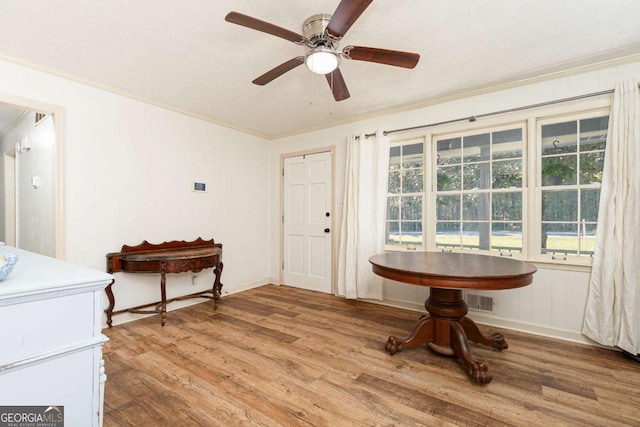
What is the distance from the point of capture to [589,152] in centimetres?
265

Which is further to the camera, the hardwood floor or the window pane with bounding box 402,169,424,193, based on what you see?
the window pane with bounding box 402,169,424,193

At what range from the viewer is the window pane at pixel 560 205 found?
8.84 feet

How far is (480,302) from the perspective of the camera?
119 inches

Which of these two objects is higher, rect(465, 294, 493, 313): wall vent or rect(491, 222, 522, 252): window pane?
rect(491, 222, 522, 252): window pane

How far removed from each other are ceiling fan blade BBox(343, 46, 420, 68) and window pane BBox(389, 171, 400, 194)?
73.1 inches

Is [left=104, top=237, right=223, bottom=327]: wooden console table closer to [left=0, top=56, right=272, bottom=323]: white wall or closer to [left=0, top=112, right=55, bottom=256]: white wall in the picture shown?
[left=0, top=56, right=272, bottom=323]: white wall

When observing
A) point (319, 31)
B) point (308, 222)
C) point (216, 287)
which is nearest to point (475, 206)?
point (308, 222)

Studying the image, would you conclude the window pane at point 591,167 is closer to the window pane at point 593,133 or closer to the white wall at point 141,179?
the window pane at point 593,133

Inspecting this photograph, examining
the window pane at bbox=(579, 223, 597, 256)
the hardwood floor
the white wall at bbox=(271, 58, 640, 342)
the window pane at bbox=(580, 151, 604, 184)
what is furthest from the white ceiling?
the hardwood floor

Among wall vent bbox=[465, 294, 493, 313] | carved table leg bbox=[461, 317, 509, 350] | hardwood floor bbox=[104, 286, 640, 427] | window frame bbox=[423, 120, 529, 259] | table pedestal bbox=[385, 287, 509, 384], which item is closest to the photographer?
hardwood floor bbox=[104, 286, 640, 427]

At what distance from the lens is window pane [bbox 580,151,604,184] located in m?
2.60

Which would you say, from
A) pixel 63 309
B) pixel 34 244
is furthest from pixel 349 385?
pixel 34 244

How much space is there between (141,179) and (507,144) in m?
4.03

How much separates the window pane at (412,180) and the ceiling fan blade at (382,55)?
175 cm
